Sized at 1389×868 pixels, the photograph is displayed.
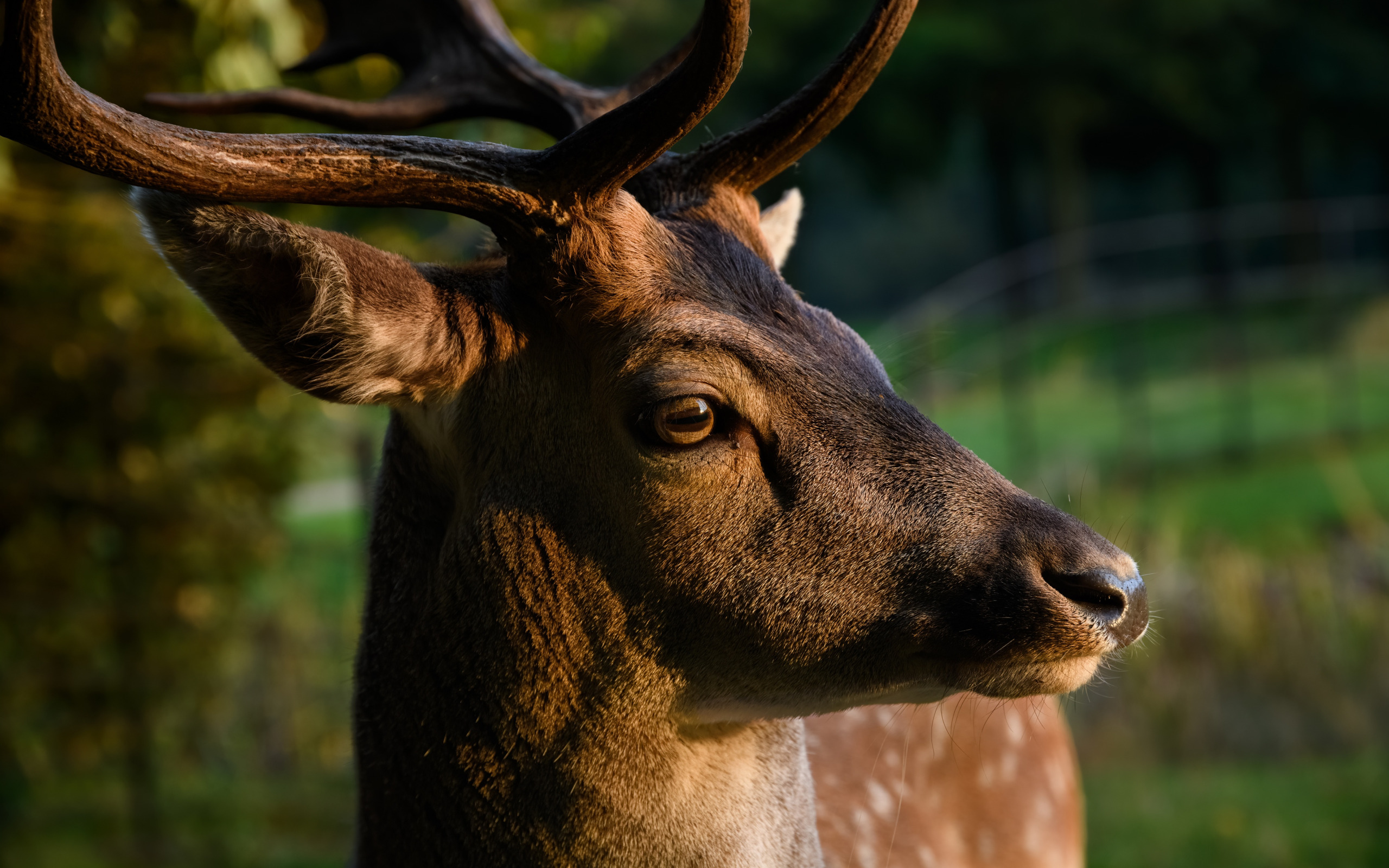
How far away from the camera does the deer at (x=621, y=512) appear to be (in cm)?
218

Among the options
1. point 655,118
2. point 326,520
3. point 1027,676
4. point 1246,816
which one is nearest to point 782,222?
point 655,118

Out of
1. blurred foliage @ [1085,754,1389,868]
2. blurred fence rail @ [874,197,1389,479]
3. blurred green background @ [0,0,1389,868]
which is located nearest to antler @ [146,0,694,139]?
blurred green background @ [0,0,1389,868]

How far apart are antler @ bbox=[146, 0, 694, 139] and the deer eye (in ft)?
3.19

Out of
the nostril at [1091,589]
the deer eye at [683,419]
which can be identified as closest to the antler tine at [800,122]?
the deer eye at [683,419]

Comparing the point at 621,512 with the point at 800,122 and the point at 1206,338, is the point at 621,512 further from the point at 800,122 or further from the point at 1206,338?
the point at 1206,338

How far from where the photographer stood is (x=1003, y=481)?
7.75ft

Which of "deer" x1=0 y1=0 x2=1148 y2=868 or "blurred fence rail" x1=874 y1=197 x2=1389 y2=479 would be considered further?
"blurred fence rail" x1=874 y1=197 x2=1389 y2=479

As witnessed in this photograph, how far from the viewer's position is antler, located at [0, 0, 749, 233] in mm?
1874

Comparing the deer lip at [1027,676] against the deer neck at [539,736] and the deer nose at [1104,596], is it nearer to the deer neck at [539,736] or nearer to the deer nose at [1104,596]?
the deer nose at [1104,596]

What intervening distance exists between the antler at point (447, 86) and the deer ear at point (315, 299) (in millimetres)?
873

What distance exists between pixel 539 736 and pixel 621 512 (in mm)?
426

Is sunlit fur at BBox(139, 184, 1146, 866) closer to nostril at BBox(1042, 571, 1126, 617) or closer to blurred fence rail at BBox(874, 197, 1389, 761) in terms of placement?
nostril at BBox(1042, 571, 1126, 617)

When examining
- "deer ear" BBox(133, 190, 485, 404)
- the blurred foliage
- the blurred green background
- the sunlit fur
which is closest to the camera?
"deer ear" BBox(133, 190, 485, 404)

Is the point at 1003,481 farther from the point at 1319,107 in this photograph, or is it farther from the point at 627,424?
the point at 1319,107
